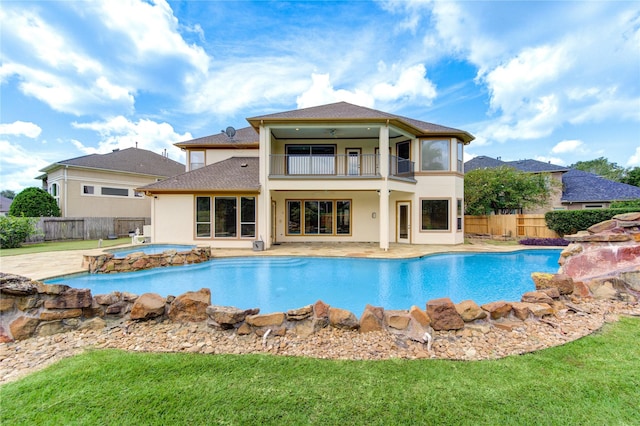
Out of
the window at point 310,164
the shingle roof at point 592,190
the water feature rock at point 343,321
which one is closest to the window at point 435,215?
the window at point 310,164

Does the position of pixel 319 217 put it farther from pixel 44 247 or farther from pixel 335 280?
pixel 44 247

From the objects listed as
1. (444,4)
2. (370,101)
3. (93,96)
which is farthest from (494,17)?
(93,96)

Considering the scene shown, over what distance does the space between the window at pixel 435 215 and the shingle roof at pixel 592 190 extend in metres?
16.3

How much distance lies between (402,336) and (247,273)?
6773 mm

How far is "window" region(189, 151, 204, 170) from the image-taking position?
54.6ft

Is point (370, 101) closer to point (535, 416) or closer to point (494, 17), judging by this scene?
point (494, 17)

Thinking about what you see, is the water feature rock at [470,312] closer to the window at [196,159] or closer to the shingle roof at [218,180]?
the shingle roof at [218,180]

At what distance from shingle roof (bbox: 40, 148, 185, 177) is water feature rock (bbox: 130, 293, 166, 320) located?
20633 millimetres

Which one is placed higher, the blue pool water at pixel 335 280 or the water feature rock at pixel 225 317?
the water feature rock at pixel 225 317

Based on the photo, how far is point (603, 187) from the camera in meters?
23.3

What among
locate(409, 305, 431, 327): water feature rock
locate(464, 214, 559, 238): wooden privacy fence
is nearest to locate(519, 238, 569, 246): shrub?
locate(464, 214, 559, 238): wooden privacy fence

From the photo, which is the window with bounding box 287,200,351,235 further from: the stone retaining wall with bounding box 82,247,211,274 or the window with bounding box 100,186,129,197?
the window with bounding box 100,186,129,197

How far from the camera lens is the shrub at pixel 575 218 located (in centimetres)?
1459

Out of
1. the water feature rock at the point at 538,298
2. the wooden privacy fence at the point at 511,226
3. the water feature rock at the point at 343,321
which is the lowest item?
the water feature rock at the point at 343,321
